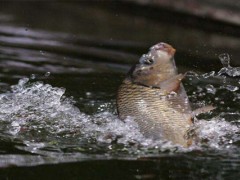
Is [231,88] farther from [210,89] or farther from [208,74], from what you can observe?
[208,74]

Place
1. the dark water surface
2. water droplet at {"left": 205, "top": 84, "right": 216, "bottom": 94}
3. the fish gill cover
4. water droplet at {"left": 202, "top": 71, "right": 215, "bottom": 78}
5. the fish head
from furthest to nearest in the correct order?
1. water droplet at {"left": 202, "top": 71, "right": 215, "bottom": 78}
2. water droplet at {"left": 205, "top": 84, "right": 216, "bottom": 94}
3. the fish gill cover
4. the fish head
5. the dark water surface

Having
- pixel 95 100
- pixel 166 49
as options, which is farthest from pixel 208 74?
pixel 166 49

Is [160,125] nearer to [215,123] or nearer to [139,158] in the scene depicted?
[139,158]

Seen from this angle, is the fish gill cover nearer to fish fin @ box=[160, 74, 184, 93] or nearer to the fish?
the fish

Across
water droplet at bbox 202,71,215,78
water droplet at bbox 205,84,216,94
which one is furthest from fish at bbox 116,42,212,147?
water droplet at bbox 202,71,215,78

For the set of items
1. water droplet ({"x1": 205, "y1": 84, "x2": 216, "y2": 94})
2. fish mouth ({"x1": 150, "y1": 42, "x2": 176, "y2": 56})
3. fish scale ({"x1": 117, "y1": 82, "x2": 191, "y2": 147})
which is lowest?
fish scale ({"x1": 117, "y1": 82, "x2": 191, "y2": 147})

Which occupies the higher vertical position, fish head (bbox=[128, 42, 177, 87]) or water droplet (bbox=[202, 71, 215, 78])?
water droplet (bbox=[202, 71, 215, 78])
